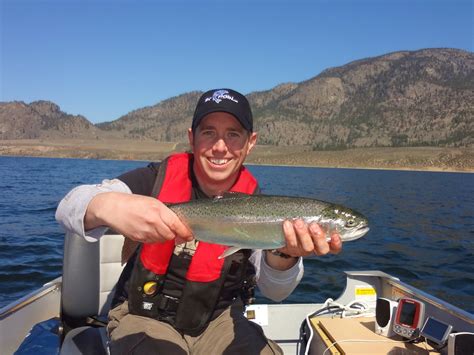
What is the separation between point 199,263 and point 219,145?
133 cm

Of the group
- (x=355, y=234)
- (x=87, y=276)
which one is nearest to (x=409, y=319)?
(x=355, y=234)

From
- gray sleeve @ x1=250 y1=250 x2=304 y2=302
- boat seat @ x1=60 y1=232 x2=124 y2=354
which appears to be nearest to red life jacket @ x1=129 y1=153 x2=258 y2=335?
gray sleeve @ x1=250 y1=250 x2=304 y2=302

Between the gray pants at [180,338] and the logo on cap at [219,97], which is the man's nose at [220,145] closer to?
the logo on cap at [219,97]

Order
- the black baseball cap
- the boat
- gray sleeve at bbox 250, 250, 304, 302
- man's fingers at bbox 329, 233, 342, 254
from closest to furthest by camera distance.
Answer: man's fingers at bbox 329, 233, 342, 254
the black baseball cap
gray sleeve at bbox 250, 250, 304, 302
the boat

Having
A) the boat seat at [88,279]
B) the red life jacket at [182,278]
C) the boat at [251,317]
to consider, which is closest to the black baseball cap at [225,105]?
the red life jacket at [182,278]

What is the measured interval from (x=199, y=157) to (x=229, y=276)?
1421 millimetres

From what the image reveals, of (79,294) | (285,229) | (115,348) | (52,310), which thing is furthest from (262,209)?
(52,310)

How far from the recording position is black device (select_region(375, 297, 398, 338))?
18.4ft

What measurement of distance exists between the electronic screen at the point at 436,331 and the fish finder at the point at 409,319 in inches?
5.5

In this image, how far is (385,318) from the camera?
5664 millimetres

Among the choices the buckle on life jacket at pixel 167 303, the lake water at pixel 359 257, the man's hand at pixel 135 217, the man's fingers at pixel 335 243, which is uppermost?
the man's hand at pixel 135 217

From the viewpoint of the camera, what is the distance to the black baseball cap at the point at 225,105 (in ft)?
15.0

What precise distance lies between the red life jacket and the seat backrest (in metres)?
1.44

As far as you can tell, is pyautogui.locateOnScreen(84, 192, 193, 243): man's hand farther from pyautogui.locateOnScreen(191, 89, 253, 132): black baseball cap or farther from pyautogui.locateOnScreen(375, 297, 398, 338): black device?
pyautogui.locateOnScreen(375, 297, 398, 338): black device
